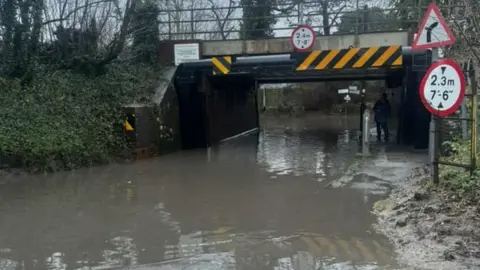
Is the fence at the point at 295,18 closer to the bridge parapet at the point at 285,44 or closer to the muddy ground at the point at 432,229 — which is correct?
the bridge parapet at the point at 285,44

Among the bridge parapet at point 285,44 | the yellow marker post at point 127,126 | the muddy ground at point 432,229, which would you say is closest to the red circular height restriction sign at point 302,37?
the bridge parapet at point 285,44

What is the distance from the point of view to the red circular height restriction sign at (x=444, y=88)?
702 cm

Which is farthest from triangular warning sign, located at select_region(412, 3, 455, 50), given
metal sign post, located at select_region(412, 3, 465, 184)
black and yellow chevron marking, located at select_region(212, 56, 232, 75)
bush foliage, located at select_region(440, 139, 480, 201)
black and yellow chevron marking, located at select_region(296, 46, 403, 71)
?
black and yellow chevron marking, located at select_region(212, 56, 232, 75)

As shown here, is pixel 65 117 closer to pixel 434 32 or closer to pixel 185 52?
pixel 185 52

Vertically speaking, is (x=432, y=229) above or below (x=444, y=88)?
below

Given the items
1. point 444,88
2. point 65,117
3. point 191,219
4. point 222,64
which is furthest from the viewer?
point 222,64

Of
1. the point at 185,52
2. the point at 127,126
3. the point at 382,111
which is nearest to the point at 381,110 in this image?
the point at 382,111

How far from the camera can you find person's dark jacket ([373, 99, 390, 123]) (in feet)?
64.7

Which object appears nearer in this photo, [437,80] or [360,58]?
[437,80]

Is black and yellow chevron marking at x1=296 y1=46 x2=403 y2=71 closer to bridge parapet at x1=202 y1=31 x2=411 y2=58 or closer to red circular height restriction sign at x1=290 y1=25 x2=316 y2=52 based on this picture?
red circular height restriction sign at x1=290 y1=25 x2=316 y2=52

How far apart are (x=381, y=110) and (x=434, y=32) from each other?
12.5 meters

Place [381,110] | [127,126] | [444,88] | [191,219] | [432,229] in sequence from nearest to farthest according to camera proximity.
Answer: [432,229] → [444,88] → [191,219] → [127,126] → [381,110]

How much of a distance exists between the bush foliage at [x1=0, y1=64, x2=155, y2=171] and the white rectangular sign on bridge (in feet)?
5.36

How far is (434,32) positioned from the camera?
7.64 m
